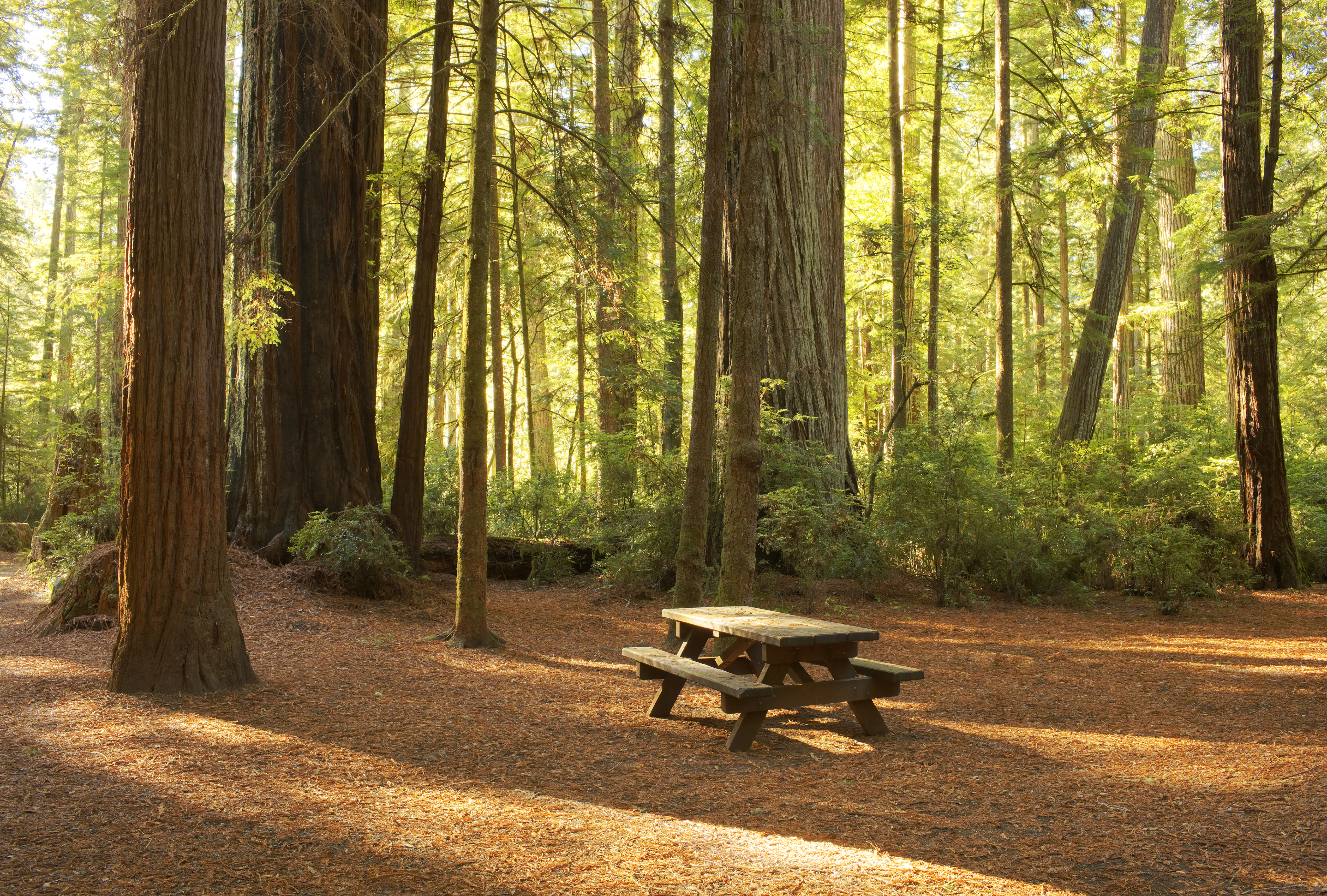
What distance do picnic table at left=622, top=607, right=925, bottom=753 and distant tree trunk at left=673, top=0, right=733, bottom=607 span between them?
58.3 inches

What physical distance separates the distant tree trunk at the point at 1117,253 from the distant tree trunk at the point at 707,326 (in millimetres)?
8199

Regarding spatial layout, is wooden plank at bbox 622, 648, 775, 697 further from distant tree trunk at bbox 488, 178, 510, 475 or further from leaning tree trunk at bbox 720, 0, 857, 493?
distant tree trunk at bbox 488, 178, 510, 475

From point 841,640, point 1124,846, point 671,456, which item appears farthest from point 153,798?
point 671,456

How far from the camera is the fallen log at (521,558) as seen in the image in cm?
1137

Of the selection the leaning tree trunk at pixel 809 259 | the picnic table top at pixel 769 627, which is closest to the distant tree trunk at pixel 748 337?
the picnic table top at pixel 769 627

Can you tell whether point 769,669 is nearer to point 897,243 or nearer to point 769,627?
point 769,627

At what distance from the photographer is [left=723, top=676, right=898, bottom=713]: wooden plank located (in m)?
4.73

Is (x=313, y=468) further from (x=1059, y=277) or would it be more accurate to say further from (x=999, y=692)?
(x=1059, y=277)

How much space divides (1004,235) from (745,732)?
10.7 meters

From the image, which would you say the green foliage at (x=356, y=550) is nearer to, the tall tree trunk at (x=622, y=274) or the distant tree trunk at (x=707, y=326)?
the tall tree trunk at (x=622, y=274)

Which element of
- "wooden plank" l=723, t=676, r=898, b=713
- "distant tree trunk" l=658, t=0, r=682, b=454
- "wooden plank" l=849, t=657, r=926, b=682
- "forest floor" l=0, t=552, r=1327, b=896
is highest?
"distant tree trunk" l=658, t=0, r=682, b=454

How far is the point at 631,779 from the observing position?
4.26m

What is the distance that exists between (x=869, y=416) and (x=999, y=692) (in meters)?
17.2

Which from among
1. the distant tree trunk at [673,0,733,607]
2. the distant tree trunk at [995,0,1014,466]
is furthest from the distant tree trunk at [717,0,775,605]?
the distant tree trunk at [995,0,1014,466]
